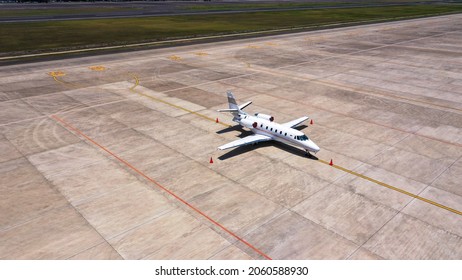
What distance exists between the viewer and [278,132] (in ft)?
93.1

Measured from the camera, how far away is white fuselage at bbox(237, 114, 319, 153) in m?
26.9

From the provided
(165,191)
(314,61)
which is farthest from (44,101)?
(314,61)

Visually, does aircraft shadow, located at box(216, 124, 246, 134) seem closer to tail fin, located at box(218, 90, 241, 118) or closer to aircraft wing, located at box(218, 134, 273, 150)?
tail fin, located at box(218, 90, 241, 118)

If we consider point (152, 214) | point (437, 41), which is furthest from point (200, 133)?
point (437, 41)

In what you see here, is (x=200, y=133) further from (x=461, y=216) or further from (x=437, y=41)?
(x=437, y=41)

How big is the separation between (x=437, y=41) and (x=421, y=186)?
76830 millimetres

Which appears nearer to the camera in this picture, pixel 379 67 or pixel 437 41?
pixel 379 67

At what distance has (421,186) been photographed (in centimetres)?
2345

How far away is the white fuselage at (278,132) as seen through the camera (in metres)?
26.9

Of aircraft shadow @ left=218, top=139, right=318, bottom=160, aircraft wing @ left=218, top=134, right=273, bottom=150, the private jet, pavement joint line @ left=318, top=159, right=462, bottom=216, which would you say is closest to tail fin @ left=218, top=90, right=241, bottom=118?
the private jet

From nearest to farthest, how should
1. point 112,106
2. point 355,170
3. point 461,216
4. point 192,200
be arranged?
point 461,216, point 192,200, point 355,170, point 112,106

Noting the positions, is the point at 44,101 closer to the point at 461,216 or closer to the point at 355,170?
the point at 355,170
